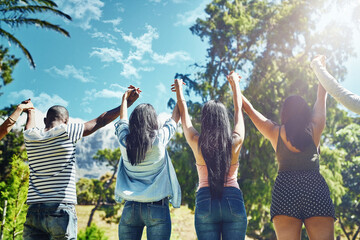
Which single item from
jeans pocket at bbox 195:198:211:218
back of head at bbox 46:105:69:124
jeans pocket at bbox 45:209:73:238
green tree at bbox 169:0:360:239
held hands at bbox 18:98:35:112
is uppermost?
green tree at bbox 169:0:360:239

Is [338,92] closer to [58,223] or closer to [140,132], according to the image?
[140,132]

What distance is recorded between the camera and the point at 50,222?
92.8 inches

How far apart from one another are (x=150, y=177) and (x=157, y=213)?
12.1 inches

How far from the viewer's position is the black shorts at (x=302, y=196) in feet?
7.59

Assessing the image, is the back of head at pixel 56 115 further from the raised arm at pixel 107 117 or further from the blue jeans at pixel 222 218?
the blue jeans at pixel 222 218

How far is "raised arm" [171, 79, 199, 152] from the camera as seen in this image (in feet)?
8.44

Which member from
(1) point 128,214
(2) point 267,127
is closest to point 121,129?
(1) point 128,214

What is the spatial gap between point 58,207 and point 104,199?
58.9 feet

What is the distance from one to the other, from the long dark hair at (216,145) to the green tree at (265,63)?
10363 millimetres

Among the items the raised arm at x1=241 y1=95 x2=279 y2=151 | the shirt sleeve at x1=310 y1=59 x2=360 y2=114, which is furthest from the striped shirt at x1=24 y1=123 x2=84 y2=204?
the shirt sleeve at x1=310 y1=59 x2=360 y2=114

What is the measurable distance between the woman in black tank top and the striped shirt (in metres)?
1.77

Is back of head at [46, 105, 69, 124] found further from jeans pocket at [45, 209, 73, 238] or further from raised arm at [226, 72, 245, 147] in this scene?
raised arm at [226, 72, 245, 147]

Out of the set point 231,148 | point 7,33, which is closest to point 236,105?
point 231,148

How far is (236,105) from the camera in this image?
2.79m
